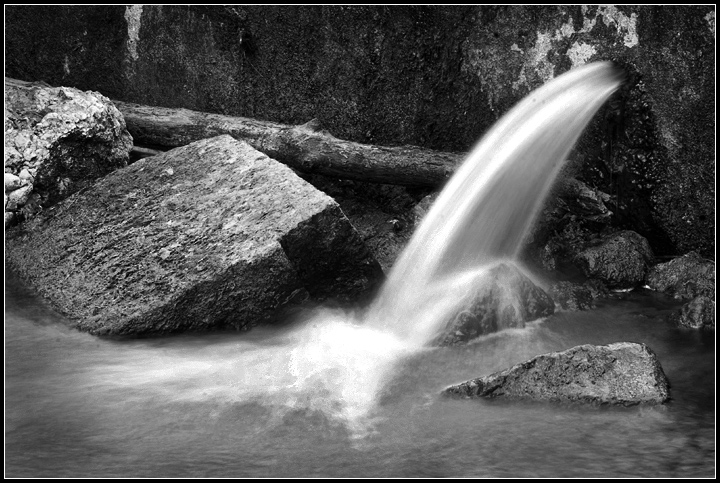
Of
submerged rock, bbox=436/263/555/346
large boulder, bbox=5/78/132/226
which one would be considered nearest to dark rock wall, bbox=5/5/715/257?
large boulder, bbox=5/78/132/226

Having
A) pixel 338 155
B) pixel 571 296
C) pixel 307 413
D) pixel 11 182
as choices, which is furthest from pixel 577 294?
pixel 11 182

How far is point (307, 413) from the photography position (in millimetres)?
3480

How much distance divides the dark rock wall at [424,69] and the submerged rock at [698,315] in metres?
0.72

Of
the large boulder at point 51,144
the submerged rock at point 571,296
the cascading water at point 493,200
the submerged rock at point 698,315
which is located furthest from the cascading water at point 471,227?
the large boulder at point 51,144

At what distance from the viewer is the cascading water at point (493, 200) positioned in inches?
185

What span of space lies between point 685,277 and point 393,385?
2.22 metres

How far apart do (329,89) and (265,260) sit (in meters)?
2.10

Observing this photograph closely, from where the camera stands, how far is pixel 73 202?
4.95 metres

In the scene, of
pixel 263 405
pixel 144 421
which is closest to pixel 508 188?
pixel 263 405

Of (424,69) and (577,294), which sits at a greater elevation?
(424,69)

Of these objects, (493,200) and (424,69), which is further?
(424,69)

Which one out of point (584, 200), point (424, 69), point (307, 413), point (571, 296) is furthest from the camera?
point (424, 69)

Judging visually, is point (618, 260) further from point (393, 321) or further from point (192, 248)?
point (192, 248)

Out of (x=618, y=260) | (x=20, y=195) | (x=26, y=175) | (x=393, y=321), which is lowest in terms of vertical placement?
(x=393, y=321)
